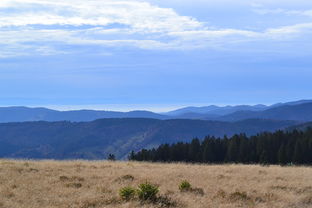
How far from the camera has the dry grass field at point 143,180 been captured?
1385 centimetres

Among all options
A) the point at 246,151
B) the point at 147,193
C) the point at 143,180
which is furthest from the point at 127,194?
the point at 246,151

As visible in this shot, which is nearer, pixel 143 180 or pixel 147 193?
pixel 147 193

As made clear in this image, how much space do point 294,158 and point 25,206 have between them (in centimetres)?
4965

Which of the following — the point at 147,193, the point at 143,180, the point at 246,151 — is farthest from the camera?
the point at 246,151

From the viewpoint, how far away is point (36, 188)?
1571 cm

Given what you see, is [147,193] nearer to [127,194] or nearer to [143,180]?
[127,194]

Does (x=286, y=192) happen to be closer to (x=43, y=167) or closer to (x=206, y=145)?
(x=43, y=167)

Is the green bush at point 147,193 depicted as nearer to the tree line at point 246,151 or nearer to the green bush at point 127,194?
the green bush at point 127,194

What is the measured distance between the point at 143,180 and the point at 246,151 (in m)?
45.2

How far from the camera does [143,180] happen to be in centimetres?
1934

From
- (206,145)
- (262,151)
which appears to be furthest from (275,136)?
(206,145)

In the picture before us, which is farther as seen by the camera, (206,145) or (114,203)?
(206,145)

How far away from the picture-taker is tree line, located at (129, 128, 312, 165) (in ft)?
191

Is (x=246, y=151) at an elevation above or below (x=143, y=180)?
below
